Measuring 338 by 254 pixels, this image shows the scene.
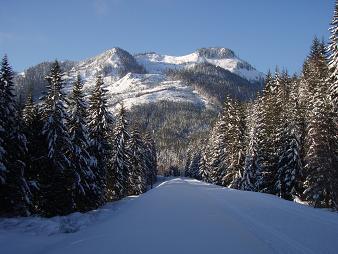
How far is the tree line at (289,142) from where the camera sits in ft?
120

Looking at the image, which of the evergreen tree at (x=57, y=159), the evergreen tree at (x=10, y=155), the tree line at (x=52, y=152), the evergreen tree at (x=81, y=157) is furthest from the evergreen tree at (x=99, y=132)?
the evergreen tree at (x=10, y=155)

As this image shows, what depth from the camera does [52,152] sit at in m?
31.1

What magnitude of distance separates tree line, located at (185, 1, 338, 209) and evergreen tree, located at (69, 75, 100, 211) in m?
20.5

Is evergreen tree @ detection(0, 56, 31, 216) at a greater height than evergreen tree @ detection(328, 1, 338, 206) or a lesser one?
lesser

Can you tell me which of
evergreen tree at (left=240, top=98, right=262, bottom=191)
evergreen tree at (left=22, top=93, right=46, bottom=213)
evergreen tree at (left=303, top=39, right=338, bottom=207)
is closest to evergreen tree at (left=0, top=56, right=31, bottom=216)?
evergreen tree at (left=22, top=93, right=46, bottom=213)

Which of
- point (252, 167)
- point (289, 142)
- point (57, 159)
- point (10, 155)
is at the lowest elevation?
point (252, 167)

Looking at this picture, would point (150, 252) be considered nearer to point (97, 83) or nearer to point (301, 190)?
point (97, 83)

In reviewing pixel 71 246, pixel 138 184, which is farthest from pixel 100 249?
pixel 138 184

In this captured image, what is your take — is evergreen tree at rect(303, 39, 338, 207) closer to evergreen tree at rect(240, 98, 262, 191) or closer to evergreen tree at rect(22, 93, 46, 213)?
evergreen tree at rect(240, 98, 262, 191)

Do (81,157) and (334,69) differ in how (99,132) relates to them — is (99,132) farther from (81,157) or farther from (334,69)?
(334,69)

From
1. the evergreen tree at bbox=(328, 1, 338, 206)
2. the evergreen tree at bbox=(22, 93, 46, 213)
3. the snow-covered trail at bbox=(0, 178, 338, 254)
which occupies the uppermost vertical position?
the evergreen tree at bbox=(328, 1, 338, 206)

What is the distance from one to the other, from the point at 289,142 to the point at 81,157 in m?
24.1

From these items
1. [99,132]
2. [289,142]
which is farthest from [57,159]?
[289,142]

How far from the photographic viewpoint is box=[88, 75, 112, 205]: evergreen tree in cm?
3853
